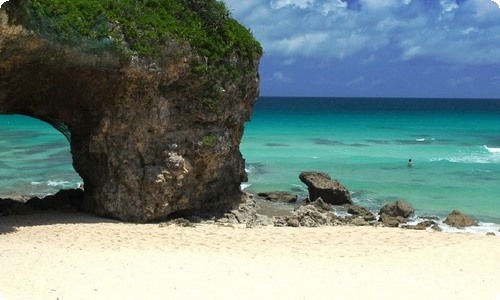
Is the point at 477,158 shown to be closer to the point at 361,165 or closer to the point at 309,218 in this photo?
the point at 361,165

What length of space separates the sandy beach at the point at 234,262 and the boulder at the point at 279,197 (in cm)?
849

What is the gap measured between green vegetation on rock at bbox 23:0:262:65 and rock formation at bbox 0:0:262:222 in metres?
0.04

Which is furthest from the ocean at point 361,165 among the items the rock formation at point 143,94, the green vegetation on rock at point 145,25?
the green vegetation on rock at point 145,25

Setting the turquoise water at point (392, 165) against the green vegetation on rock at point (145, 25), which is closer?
the green vegetation on rock at point (145, 25)

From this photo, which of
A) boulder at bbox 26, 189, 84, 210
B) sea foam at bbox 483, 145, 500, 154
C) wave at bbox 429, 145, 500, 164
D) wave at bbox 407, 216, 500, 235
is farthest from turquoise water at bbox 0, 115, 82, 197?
sea foam at bbox 483, 145, 500, 154

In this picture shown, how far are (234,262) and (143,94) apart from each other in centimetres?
738

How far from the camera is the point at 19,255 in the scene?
15859 millimetres

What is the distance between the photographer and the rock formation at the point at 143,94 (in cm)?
1984

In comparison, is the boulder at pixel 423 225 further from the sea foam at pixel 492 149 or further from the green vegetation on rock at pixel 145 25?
the sea foam at pixel 492 149

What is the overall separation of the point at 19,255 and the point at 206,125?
8561 millimetres

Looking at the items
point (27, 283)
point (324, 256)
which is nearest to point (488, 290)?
point (324, 256)

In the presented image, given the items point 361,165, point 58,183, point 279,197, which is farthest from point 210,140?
point 361,165

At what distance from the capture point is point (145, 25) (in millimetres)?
20703

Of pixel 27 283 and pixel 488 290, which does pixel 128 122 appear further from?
pixel 488 290
